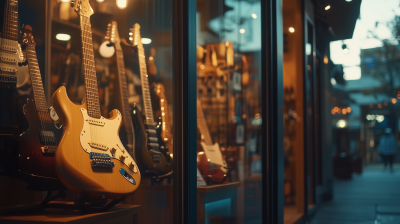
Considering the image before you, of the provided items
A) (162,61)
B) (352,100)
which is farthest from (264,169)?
(352,100)

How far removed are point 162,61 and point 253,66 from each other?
67.5 inches

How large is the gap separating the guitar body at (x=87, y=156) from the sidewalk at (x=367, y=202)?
3965mm

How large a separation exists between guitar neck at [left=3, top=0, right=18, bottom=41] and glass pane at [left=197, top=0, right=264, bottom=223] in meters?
1.27

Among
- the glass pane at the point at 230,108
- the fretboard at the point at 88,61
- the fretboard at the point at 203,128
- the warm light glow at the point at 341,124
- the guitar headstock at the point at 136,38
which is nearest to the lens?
the fretboard at the point at 88,61

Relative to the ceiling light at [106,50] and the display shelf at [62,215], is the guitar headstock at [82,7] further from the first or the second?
the display shelf at [62,215]

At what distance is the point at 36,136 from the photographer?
155cm

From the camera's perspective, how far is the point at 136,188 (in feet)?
5.65

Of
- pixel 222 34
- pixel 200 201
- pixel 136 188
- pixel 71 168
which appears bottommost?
pixel 200 201

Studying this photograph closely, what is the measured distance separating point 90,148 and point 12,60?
444 millimetres

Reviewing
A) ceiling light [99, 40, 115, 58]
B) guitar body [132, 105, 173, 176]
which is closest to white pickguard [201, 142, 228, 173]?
guitar body [132, 105, 173, 176]

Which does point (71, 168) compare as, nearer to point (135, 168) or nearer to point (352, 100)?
point (135, 168)

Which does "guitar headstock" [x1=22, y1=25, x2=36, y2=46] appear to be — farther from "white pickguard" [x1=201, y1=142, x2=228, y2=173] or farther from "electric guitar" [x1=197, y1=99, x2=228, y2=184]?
"white pickguard" [x1=201, y1=142, x2=228, y2=173]

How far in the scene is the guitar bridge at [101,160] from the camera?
5.10 ft

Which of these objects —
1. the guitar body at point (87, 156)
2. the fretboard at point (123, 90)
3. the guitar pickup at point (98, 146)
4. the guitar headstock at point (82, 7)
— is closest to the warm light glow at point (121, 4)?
the fretboard at point (123, 90)
